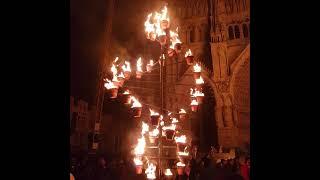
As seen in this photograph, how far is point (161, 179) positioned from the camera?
898cm

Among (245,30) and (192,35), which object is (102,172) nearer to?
(192,35)

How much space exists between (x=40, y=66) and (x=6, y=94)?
33cm

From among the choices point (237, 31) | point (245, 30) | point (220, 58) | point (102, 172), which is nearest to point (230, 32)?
point (237, 31)

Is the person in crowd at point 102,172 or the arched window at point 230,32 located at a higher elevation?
the arched window at point 230,32

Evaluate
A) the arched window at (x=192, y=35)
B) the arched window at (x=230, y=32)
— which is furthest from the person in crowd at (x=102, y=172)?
the arched window at (x=230, y=32)

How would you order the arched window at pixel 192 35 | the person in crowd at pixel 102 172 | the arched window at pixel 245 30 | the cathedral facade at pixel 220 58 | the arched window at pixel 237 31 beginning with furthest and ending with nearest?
the arched window at pixel 192 35 < the arched window at pixel 237 31 < the arched window at pixel 245 30 < the cathedral facade at pixel 220 58 < the person in crowd at pixel 102 172

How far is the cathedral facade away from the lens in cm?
1855

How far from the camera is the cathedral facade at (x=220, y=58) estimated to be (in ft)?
60.8

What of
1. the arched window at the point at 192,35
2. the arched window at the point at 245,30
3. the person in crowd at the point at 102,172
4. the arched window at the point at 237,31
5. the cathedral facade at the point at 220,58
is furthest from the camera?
→ the arched window at the point at 192,35

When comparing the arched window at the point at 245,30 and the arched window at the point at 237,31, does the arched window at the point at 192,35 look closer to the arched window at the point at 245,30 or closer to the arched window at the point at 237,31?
the arched window at the point at 237,31

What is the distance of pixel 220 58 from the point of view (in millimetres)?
19438

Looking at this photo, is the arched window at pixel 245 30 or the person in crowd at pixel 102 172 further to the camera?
the arched window at pixel 245 30
